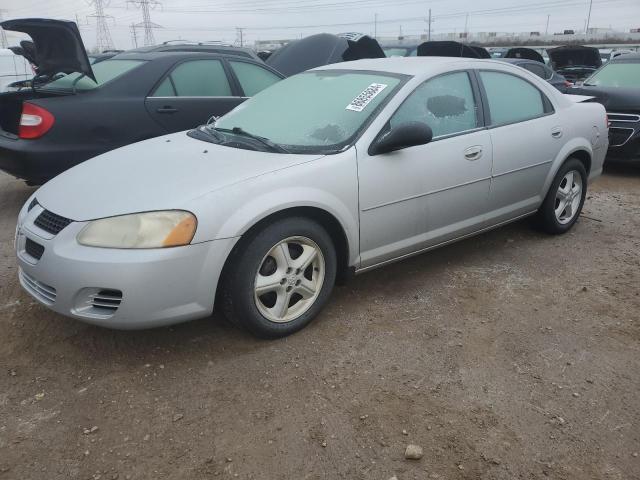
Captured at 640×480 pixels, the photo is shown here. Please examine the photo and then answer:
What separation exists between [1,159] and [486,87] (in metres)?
4.14

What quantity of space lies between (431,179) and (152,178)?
1.71 meters

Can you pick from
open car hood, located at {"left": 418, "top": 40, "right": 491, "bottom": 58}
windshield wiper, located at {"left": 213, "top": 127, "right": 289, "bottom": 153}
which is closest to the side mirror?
windshield wiper, located at {"left": 213, "top": 127, "right": 289, "bottom": 153}

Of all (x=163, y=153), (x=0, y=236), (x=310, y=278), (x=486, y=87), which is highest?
(x=486, y=87)

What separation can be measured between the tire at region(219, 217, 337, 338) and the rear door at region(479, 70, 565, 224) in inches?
60.8

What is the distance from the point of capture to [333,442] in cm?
224

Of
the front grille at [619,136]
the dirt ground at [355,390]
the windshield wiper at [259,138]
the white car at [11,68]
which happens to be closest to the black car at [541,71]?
the front grille at [619,136]

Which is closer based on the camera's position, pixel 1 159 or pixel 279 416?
pixel 279 416

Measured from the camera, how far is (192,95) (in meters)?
5.35

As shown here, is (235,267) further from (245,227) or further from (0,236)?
(0,236)

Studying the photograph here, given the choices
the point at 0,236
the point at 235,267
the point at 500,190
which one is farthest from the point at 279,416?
the point at 0,236

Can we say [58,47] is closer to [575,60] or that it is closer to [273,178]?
[273,178]

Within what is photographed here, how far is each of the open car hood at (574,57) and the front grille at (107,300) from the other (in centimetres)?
1310

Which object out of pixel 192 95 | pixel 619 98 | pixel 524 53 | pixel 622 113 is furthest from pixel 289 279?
pixel 524 53

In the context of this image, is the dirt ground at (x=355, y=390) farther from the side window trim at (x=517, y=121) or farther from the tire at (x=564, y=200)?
the side window trim at (x=517, y=121)
